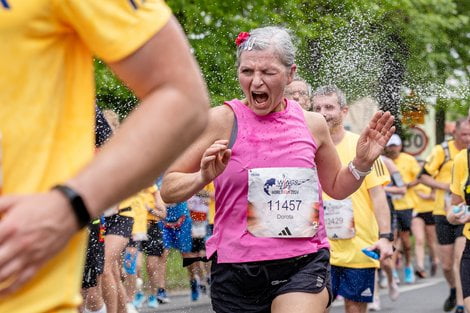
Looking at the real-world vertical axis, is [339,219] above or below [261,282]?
below

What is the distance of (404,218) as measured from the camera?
17938 mm

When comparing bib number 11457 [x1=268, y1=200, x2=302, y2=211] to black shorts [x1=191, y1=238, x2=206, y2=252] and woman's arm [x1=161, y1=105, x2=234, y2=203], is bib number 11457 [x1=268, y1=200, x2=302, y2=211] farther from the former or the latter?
black shorts [x1=191, y1=238, x2=206, y2=252]

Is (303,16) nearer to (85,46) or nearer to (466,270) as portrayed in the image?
(466,270)

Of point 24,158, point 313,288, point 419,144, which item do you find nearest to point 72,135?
point 24,158

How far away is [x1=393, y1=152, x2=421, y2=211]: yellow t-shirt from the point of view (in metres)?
17.9

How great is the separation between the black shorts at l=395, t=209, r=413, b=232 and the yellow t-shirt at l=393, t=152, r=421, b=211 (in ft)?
0.22

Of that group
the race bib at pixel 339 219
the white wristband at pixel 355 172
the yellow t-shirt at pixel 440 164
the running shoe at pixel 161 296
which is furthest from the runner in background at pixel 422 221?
the white wristband at pixel 355 172

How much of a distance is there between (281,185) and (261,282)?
0.49 meters

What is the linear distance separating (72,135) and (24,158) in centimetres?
11

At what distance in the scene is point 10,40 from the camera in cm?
198

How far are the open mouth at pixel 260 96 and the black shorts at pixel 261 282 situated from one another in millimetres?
795

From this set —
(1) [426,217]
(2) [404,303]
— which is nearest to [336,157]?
(2) [404,303]

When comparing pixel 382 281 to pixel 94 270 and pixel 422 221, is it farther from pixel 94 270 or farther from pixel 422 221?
pixel 94 270

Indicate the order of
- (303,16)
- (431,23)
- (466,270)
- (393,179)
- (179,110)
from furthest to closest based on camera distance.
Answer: (431,23), (303,16), (393,179), (466,270), (179,110)
